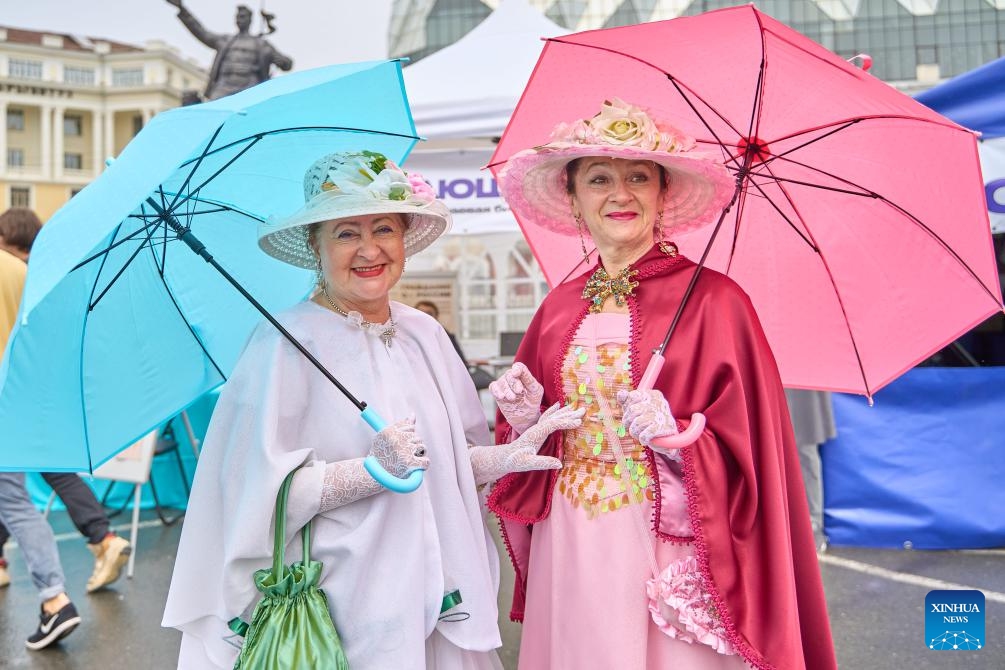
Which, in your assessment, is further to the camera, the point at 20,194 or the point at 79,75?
the point at 79,75

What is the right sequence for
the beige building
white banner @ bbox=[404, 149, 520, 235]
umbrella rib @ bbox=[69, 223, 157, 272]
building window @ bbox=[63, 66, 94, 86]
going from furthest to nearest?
building window @ bbox=[63, 66, 94, 86] < the beige building < white banner @ bbox=[404, 149, 520, 235] < umbrella rib @ bbox=[69, 223, 157, 272]

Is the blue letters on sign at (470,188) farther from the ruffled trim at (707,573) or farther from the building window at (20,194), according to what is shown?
the building window at (20,194)

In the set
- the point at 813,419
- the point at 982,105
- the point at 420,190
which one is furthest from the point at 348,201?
the point at 982,105

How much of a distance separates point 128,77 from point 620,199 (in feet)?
241

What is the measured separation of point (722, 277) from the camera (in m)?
2.15

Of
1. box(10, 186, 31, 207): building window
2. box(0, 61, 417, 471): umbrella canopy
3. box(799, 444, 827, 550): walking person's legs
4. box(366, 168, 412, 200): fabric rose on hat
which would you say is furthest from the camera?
box(10, 186, 31, 207): building window

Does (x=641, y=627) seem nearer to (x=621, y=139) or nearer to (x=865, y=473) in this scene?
(x=621, y=139)

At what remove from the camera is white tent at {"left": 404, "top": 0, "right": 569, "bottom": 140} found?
546 cm

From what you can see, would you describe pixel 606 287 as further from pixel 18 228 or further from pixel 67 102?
pixel 67 102

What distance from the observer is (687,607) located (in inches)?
77.2

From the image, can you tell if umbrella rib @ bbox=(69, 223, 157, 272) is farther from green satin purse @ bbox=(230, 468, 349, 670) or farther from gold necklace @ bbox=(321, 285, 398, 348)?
green satin purse @ bbox=(230, 468, 349, 670)

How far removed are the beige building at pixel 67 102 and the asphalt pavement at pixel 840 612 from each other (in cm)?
6658

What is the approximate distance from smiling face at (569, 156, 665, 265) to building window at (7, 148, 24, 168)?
7244cm

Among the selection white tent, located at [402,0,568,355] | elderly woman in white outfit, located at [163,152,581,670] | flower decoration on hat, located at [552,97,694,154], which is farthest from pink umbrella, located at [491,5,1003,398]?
white tent, located at [402,0,568,355]
